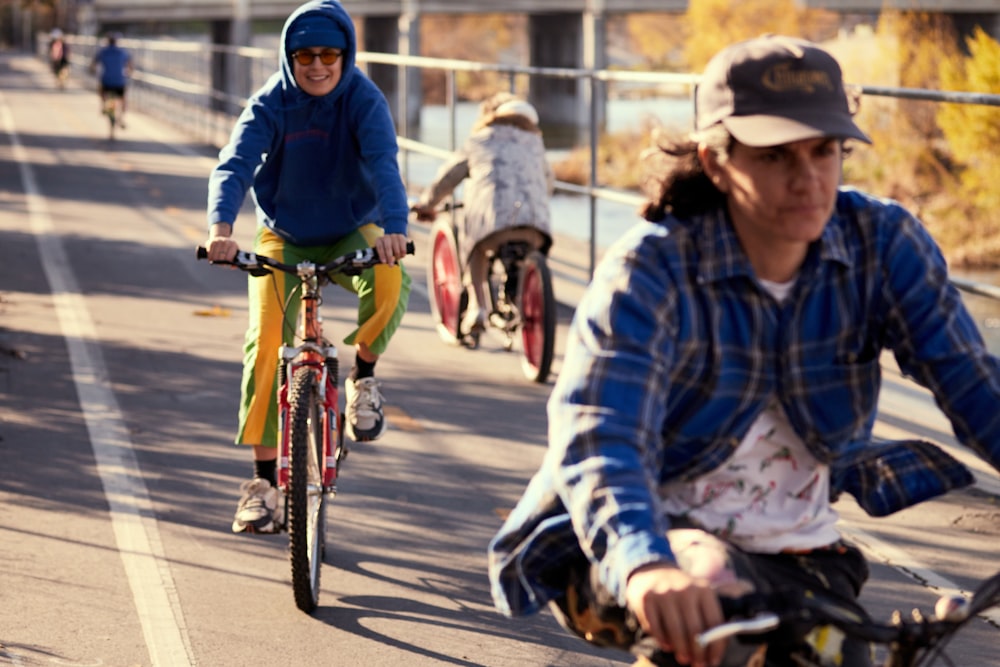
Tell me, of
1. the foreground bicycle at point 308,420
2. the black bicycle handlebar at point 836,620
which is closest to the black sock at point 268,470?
the foreground bicycle at point 308,420

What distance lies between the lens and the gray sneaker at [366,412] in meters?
6.73

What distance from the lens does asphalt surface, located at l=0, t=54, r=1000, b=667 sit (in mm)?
5594

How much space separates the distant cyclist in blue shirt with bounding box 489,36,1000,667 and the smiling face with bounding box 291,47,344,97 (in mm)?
3389

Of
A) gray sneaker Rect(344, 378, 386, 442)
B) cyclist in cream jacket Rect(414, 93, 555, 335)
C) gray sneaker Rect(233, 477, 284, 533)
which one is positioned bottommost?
gray sneaker Rect(233, 477, 284, 533)

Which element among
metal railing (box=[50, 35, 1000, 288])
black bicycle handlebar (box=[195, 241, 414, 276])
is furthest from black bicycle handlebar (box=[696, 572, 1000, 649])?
black bicycle handlebar (box=[195, 241, 414, 276])

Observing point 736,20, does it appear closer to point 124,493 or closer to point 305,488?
point 124,493

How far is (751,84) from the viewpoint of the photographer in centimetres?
273

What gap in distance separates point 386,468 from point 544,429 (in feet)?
3.30

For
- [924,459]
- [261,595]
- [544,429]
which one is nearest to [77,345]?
[544,429]

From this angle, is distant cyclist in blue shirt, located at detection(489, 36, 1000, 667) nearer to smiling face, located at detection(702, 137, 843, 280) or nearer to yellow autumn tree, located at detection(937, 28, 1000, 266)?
smiling face, located at detection(702, 137, 843, 280)

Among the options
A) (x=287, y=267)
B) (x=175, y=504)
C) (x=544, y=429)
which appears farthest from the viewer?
(x=544, y=429)

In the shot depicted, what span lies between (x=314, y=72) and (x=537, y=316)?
3.54 metres

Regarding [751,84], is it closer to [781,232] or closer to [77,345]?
[781,232]

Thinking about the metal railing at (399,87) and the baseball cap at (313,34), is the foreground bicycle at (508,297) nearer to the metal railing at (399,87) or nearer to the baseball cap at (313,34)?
the metal railing at (399,87)
